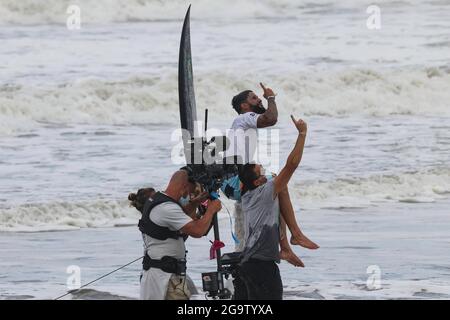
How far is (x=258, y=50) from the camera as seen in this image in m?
24.8

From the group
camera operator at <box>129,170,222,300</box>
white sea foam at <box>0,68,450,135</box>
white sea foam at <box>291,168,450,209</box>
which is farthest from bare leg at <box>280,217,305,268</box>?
white sea foam at <box>0,68,450,135</box>

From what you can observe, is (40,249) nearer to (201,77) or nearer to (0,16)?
(201,77)

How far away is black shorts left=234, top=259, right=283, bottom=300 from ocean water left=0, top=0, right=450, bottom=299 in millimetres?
2472

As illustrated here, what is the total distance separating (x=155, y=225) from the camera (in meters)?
6.54

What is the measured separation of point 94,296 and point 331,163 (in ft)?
27.9

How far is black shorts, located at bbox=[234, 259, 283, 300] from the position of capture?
22.0 feet

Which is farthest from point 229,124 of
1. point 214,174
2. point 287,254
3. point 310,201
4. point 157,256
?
point 157,256

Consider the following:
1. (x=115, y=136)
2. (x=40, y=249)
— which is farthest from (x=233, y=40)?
(x=40, y=249)

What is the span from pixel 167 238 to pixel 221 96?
52.8 ft

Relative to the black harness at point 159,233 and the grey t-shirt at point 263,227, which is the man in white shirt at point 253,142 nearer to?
the grey t-shirt at point 263,227

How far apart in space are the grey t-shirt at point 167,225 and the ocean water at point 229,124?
2758 millimetres

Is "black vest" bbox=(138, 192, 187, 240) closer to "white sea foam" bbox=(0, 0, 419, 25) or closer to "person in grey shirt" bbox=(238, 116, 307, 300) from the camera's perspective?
"person in grey shirt" bbox=(238, 116, 307, 300)

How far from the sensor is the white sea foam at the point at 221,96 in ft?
69.8
